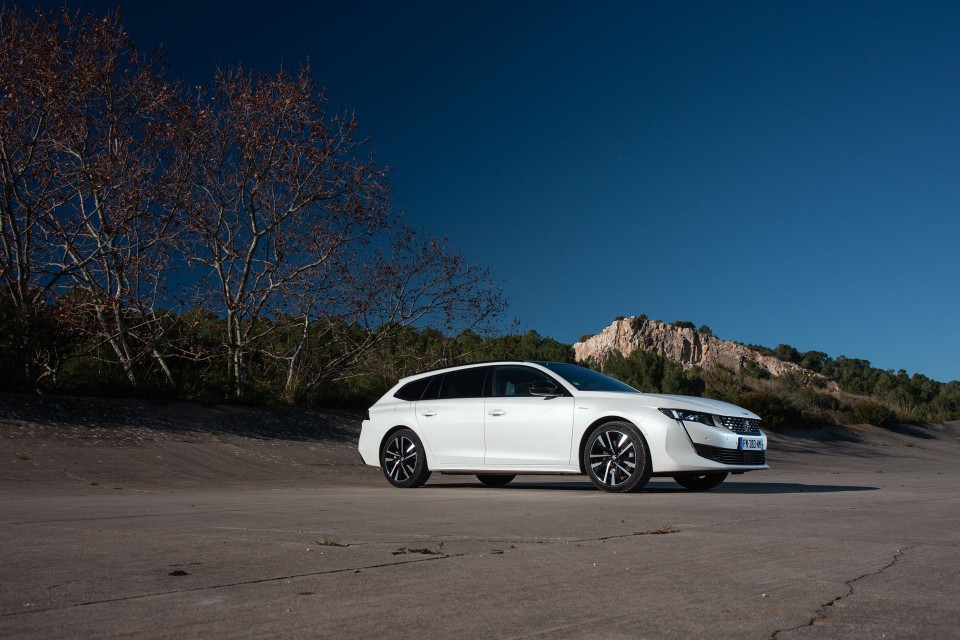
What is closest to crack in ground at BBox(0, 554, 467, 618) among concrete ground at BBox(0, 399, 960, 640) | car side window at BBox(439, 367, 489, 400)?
concrete ground at BBox(0, 399, 960, 640)

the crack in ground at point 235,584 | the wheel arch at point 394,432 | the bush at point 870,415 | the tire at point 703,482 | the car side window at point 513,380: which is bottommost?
the crack in ground at point 235,584

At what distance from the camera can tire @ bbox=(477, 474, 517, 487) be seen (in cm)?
1259

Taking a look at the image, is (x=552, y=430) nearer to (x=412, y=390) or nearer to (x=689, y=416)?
(x=689, y=416)

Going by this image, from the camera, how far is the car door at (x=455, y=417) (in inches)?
434

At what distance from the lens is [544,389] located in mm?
10516

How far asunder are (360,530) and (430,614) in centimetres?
275

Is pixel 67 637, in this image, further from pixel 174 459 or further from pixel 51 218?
pixel 51 218

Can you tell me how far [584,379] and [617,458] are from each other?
53.7 inches

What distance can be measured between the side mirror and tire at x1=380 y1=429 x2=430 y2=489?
1934 millimetres

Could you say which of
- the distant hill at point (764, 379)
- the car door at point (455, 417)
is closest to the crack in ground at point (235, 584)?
the car door at point (455, 417)

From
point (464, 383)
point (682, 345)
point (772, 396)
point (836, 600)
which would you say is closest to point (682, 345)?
point (682, 345)

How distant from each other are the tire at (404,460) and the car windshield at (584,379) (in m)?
2.08

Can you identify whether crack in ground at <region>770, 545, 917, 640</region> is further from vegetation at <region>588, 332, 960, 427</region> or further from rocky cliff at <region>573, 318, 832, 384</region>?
rocky cliff at <region>573, 318, 832, 384</region>

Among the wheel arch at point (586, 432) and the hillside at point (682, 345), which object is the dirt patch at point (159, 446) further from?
the hillside at point (682, 345)
